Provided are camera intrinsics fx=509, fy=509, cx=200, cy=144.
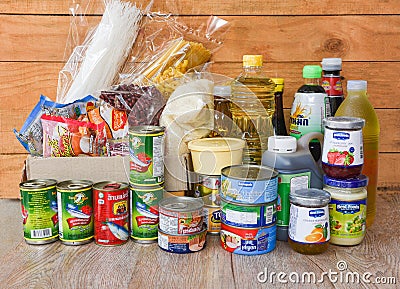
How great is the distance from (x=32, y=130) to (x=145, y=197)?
0.36 metres

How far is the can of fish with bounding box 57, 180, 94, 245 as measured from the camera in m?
1.05

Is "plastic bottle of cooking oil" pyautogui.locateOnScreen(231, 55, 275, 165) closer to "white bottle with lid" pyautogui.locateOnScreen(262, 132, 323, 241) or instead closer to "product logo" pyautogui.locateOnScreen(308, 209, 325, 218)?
"white bottle with lid" pyautogui.locateOnScreen(262, 132, 323, 241)

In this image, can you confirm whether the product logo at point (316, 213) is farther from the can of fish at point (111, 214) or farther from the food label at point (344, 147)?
the can of fish at point (111, 214)

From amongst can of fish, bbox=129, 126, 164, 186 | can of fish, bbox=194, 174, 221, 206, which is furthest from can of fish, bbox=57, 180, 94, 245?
can of fish, bbox=194, 174, 221, 206

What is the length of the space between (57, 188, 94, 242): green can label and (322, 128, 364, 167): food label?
51cm

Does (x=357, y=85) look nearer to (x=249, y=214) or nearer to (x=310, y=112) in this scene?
(x=310, y=112)

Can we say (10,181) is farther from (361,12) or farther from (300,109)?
(361,12)

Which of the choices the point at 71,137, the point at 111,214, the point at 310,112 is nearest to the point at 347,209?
the point at 310,112

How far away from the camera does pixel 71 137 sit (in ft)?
3.84

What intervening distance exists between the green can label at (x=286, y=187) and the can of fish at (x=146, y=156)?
254 mm

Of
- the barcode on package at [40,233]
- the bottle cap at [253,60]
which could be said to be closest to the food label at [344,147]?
the bottle cap at [253,60]

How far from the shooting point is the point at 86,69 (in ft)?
4.36

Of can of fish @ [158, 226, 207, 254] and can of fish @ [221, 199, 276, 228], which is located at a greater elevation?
can of fish @ [221, 199, 276, 228]

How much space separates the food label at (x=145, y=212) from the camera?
1.06 metres
